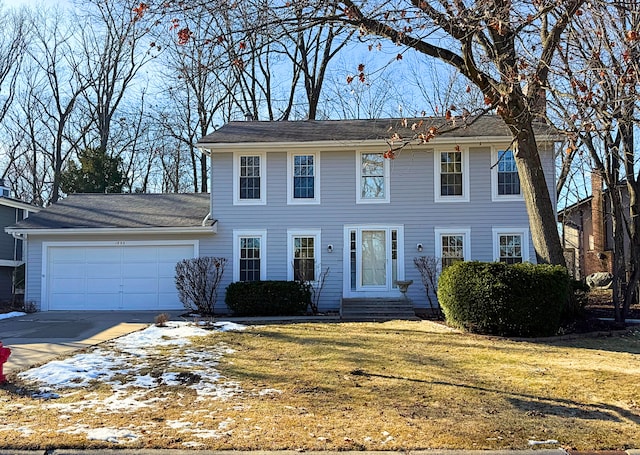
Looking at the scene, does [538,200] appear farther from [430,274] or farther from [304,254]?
[304,254]

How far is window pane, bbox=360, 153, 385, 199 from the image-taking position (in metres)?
15.3

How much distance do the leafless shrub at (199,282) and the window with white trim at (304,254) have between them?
2044 millimetres

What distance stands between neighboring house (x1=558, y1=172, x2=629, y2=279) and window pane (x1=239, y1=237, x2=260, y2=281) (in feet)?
44.3

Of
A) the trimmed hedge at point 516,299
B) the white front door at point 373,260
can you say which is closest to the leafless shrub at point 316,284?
the white front door at point 373,260

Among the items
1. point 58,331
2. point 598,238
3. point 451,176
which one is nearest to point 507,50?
point 451,176

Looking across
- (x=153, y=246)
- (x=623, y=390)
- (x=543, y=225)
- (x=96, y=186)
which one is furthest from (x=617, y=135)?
(x=96, y=186)

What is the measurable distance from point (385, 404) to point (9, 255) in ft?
64.8

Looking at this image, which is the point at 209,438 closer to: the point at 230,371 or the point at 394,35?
the point at 230,371

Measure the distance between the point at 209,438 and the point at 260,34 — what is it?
6.56m

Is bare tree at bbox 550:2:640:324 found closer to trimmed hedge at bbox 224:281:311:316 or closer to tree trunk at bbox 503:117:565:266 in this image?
tree trunk at bbox 503:117:565:266

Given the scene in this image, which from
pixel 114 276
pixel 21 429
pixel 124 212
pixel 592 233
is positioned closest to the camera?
pixel 21 429

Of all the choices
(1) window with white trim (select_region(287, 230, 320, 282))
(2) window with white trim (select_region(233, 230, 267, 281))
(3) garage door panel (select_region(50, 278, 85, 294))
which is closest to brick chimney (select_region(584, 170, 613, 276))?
(1) window with white trim (select_region(287, 230, 320, 282))

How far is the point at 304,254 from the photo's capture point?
50.0ft

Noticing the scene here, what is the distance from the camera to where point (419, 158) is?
1520 centimetres
